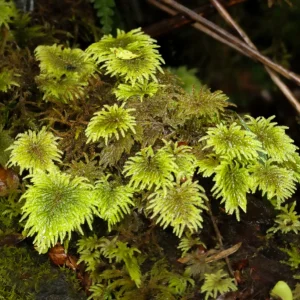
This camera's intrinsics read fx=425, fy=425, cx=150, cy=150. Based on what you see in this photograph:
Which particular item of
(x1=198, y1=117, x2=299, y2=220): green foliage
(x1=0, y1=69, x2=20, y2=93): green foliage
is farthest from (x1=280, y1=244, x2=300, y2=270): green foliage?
(x1=0, y1=69, x2=20, y2=93): green foliage

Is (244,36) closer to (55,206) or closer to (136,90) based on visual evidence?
(136,90)

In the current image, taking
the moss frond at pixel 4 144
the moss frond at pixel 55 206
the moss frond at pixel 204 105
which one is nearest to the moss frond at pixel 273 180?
the moss frond at pixel 204 105

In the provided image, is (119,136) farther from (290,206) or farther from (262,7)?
(262,7)

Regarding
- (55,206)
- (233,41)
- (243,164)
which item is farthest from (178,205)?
(233,41)

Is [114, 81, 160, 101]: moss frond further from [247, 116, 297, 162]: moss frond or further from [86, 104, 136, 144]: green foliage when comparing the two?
[247, 116, 297, 162]: moss frond

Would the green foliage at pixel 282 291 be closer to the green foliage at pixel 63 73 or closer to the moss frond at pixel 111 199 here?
the moss frond at pixel 111 199
